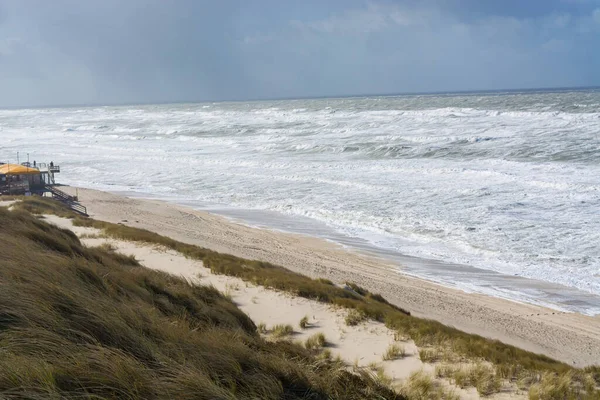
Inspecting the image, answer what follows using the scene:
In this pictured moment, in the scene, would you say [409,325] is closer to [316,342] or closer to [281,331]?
[316,342]

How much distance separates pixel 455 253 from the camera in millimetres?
17000

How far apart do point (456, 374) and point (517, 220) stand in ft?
50.7

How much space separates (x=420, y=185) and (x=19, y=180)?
20.8 m

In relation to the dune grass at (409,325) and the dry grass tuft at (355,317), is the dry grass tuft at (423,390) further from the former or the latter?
the dry grass tuft at (355,317)

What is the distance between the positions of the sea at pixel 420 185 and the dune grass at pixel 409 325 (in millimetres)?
4787

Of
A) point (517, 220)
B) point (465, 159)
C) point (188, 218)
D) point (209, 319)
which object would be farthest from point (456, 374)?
point (465, 159)

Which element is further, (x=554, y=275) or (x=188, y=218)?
(x=188, y=218)

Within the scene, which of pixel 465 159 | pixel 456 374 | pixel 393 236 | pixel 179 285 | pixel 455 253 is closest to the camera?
pixel 456 374

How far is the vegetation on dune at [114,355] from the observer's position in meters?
3.24

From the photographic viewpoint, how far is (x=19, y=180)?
26.1 m

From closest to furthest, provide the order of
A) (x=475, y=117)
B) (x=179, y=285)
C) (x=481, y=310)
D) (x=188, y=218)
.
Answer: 1. (x=179, y=285)
2. (x=481, y=310)
3. (x=188, y=218)
4. (x=475, y=117)

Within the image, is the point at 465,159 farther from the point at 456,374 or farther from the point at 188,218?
the point at 456,374

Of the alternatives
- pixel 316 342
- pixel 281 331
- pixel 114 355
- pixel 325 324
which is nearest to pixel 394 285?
pixel 325 324

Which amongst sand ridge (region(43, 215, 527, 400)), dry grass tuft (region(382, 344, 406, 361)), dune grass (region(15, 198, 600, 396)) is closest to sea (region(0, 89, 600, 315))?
dune grass (region(15, 198, 600, 396))
